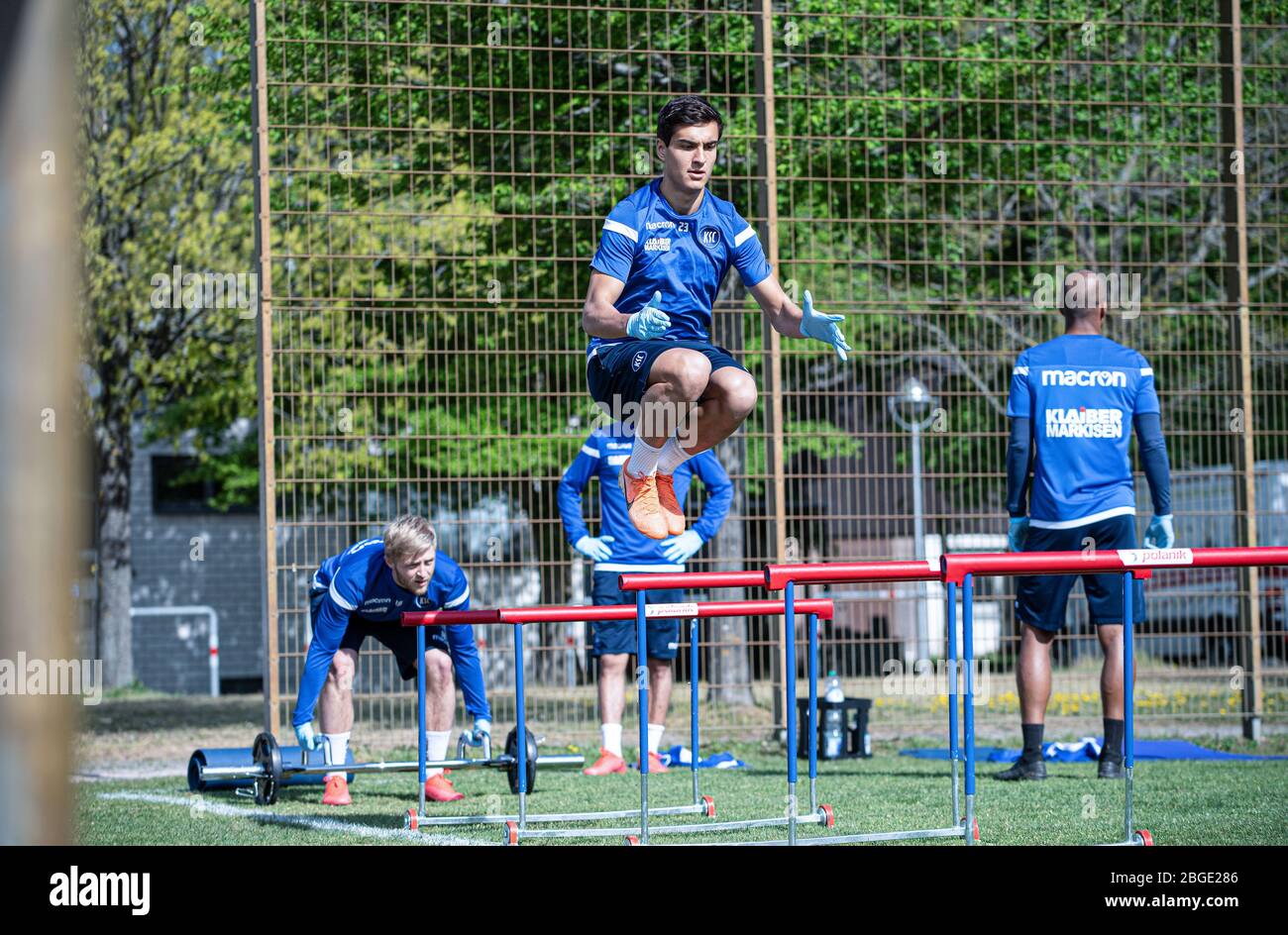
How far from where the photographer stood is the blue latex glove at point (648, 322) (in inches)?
199

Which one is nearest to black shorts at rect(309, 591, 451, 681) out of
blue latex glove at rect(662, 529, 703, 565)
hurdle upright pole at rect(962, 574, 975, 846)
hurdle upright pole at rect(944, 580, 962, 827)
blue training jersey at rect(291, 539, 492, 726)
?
blue training jersey at rect(291, 539, 492, 726)

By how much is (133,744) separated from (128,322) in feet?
22.0

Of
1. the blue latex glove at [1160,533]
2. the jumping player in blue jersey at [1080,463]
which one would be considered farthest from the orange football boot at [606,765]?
the blue latex glove at [1160,533]

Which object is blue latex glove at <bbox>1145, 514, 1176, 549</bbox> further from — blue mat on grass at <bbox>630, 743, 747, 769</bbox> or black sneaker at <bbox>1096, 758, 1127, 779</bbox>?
blue mat on grass at <bbox>630, 743, 747, 769</bbox>

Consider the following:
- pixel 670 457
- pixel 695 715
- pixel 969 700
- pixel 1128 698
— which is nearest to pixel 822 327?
pixel 670 457

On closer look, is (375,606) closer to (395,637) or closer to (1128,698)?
(395,637)

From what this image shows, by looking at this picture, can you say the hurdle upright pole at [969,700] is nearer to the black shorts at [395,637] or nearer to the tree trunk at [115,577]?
the black shorts at [395,637]

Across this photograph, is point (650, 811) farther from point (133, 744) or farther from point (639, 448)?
point (133, 744)

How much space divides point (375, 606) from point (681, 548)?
2.08 metres

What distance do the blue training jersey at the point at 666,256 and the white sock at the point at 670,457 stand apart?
40 centimetres

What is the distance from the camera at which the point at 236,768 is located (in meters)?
7.85
